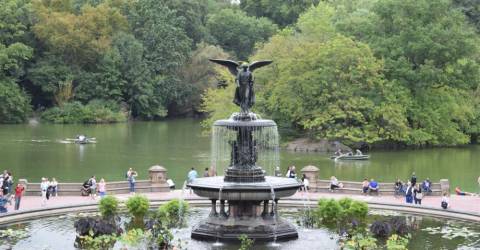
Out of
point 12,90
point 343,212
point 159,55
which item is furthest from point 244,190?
point 159,55

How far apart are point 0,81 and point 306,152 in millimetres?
39483

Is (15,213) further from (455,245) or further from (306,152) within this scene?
(306,152)

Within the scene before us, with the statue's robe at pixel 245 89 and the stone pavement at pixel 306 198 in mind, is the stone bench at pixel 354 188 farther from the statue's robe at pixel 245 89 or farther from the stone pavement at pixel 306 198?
the statue's robe at pixel 245 89

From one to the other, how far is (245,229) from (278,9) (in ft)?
319

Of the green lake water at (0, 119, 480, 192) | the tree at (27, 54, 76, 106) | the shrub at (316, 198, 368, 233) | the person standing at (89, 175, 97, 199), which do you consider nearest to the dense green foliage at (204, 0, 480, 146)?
the green lake water at (0, 119, 480, 192)

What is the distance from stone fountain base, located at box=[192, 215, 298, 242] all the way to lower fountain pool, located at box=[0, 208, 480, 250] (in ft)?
1.17

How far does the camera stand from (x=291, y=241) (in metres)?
30.0

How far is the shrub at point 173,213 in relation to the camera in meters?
32.4

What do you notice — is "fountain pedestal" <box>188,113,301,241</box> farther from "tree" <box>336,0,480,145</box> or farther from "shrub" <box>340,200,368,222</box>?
"tree" <box>336,0,480,145</box>

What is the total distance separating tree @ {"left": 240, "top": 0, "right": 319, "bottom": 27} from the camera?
123250 millimetres

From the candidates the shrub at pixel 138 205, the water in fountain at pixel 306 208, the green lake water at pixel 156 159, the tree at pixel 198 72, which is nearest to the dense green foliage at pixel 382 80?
Answer: the green lake water at pixel 156 159

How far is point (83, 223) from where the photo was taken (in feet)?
97.4

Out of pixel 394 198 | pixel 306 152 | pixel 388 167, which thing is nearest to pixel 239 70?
pixel 394 198

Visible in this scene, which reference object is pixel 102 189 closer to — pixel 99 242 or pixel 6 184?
pixel 6 184
